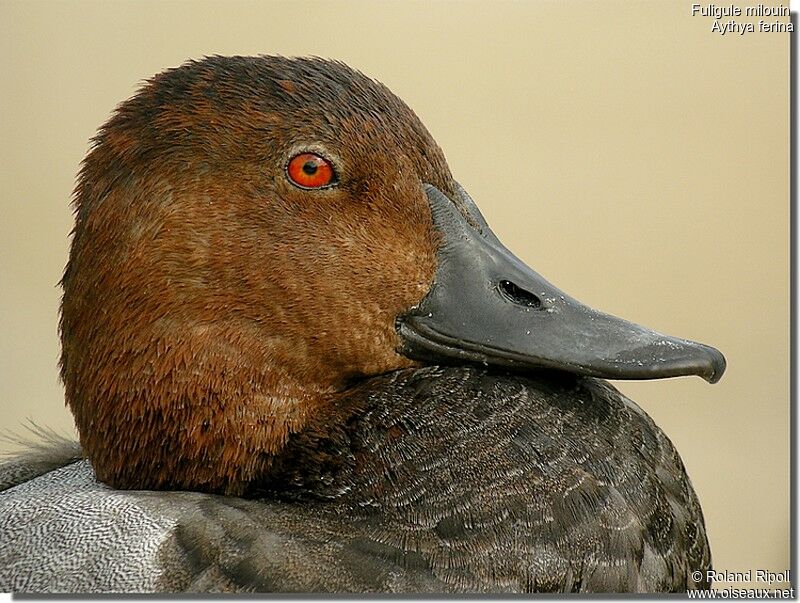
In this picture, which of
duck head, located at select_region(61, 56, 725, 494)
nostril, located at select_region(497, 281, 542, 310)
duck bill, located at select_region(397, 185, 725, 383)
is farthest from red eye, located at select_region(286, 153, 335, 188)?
nostril, located at select_region(497, 281, 542, 310)

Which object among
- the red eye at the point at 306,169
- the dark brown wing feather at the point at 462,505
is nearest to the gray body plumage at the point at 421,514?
the dark brown wing feather at the point at 462,505

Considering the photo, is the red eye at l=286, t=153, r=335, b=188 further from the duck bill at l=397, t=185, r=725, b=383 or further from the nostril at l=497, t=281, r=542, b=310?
the nostril at l=497, t=281, r=542, b=310

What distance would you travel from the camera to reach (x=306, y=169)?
111 centimetres

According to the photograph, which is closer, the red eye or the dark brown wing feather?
the dark brown wing feather

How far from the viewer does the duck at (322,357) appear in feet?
3.41

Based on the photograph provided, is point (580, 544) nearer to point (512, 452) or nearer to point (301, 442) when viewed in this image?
point (512, 452)

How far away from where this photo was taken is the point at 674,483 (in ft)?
Result: 3.79

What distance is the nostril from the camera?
3.76 feet

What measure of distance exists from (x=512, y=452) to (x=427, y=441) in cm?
9

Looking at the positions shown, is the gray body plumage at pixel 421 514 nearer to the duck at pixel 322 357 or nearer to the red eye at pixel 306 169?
the duck at pixel 322 357

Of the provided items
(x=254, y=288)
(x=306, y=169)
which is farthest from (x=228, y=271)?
(x=306, y=169)

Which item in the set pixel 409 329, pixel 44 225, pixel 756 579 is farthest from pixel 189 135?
pixel 756 579

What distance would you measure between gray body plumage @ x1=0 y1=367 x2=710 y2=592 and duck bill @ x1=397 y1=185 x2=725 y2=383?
1.6 inches

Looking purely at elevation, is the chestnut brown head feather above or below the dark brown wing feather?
above
